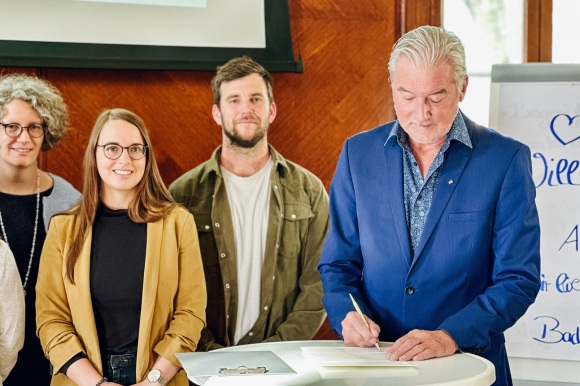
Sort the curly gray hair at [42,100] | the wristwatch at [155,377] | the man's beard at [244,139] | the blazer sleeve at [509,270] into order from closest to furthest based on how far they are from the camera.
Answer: the blazer sleeve at [509,270] → the wristwatch at [155,377] → the curly gray hair at [42,100] → the man's beard at [244,139]

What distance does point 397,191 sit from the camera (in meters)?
2.17

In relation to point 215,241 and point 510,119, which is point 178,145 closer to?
point 215,241

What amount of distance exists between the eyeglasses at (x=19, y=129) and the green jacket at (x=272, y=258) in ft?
1.85

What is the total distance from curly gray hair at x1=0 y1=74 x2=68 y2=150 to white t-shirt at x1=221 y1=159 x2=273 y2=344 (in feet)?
2.03

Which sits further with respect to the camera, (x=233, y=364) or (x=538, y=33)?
(x=538, y=33)

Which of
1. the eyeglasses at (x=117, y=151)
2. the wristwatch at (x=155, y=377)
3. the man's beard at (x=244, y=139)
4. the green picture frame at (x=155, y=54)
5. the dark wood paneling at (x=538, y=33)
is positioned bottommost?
the wristwatch at (x=155, y=377)

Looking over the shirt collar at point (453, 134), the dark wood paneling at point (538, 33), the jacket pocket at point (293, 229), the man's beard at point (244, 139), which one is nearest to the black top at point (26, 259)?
the man's beard at point (244, 139)

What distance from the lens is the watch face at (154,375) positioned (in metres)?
2.44

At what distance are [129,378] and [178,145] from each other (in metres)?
1.16

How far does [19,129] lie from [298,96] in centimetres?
127

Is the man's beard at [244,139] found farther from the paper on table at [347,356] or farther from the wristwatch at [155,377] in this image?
the paper on table at [347,356]

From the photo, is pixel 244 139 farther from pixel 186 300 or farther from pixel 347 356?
pixel 347 356

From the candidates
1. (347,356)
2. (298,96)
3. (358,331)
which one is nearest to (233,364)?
(347,356)

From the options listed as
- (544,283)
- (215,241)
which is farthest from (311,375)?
(544,283)
